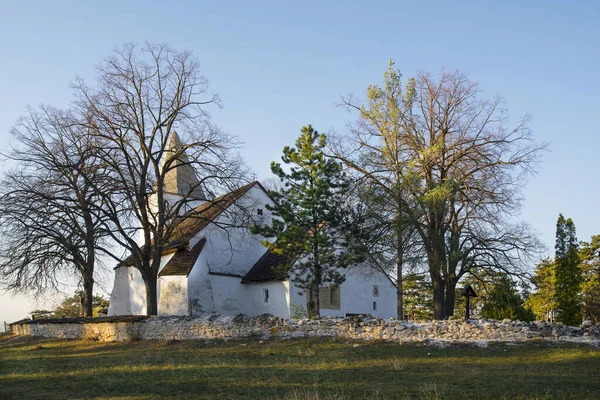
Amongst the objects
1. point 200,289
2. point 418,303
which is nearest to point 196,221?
point 200,289

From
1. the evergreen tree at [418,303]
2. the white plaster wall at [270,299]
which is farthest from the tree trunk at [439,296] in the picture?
the evergreen tree at [418,303]

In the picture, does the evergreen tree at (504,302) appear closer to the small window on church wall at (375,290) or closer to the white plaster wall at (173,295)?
the small window on church wall at (375,290)

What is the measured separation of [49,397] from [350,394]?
19.9 ft

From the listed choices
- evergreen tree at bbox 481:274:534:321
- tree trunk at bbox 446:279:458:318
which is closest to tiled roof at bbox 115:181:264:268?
tree trunk at bbox 446:279:458:318

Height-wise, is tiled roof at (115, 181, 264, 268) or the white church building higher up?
tiled roof at (115, 181, 264, 268)

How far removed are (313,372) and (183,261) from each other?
67.3ft

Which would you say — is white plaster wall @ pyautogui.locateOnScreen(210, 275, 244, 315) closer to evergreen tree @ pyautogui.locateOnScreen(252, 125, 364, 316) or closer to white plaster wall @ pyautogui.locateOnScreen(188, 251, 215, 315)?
white plaster wall @ pyautogui.locateOnScreen(188, 251, 215, 315)

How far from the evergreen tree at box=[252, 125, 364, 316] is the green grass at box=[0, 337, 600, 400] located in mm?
7172

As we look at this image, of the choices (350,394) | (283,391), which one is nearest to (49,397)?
(283,391)

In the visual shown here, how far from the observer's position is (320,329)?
21.0m

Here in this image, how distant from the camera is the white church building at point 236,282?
31625 mm

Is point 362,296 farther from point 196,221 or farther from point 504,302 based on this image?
point 196,221

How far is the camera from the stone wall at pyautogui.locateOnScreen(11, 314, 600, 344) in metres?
18.4

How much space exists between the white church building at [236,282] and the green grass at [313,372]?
1073 centimetres
